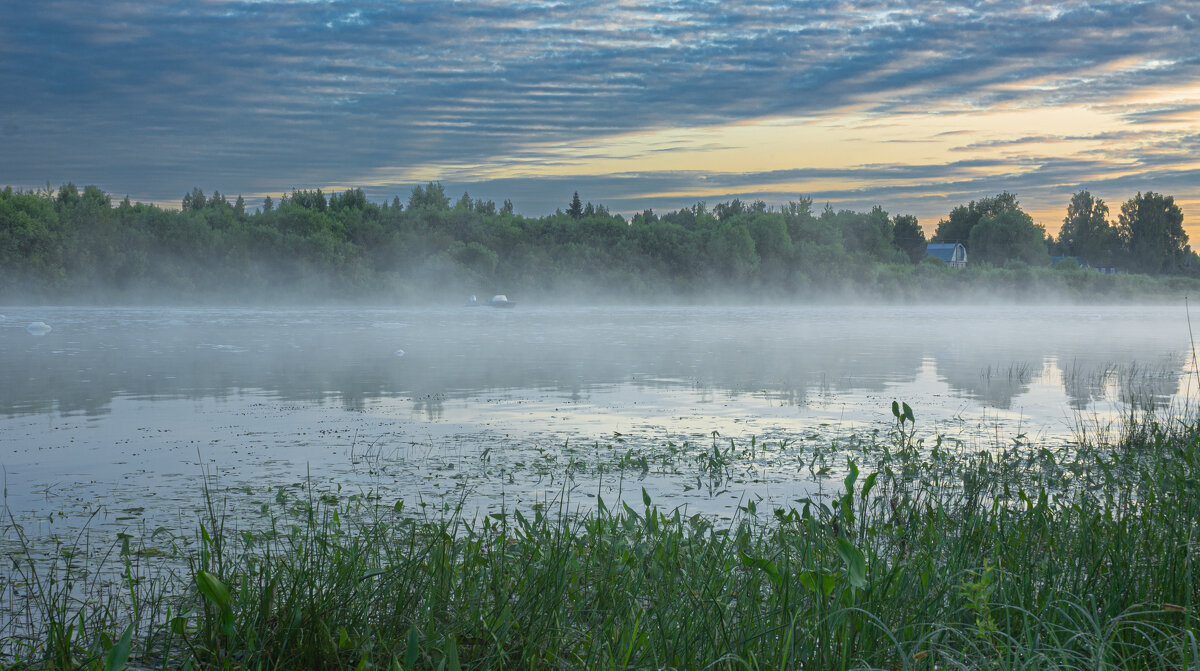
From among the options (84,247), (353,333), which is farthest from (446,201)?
(353,333)

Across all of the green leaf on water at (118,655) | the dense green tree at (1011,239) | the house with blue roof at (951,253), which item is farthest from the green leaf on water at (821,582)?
the house with blue roof at (951,253)

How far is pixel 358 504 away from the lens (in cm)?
625

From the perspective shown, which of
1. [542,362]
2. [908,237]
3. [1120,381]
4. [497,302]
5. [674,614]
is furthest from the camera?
[908,237]

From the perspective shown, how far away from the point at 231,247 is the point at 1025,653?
6542 cm

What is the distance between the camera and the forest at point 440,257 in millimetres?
58156

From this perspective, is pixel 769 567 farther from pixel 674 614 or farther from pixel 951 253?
pixel 951 253

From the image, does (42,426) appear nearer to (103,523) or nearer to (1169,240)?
(103,523)

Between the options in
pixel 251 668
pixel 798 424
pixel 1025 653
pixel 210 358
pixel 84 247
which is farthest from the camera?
pixel 84 247

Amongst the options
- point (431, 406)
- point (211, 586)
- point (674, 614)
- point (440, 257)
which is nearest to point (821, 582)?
point (674, 614)

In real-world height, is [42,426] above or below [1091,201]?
below

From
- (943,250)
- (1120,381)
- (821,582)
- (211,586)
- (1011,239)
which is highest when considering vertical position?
(1011,239)

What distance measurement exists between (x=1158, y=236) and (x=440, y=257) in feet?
268

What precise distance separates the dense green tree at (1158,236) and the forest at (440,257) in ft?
58.2

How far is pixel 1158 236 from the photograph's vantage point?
10344 cm
